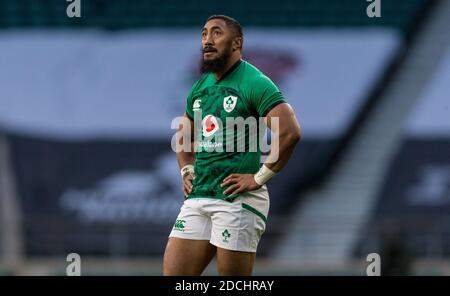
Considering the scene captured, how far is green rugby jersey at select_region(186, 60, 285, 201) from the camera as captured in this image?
6.80 m

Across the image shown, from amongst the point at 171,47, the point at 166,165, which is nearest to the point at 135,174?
the point at 166,165

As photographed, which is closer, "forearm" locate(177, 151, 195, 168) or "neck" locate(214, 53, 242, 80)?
"neck" locate(214, 53, 242, 80)

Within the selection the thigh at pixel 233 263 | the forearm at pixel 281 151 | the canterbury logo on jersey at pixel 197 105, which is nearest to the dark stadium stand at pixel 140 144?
the canterbury logo on jersey at pixel 197 105

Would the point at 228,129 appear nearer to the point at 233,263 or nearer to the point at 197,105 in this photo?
the point at 197,105

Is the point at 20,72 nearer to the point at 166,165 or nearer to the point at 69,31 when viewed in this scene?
the point at 69,31

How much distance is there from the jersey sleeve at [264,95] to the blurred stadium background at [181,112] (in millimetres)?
14100

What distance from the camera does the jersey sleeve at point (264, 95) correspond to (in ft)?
21.9

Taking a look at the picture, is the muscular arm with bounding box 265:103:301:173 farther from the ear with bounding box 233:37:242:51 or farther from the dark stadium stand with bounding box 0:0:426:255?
the dark stadium stand with bounding box 0:0:426:255

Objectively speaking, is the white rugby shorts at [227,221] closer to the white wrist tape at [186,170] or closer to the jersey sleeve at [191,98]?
the white wrist tape at [186,170]

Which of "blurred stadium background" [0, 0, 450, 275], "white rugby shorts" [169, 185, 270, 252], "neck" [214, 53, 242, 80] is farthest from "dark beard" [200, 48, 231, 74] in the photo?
"blurred stadium background" [0, 0, 450, 275]

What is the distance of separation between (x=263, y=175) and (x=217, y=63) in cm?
81

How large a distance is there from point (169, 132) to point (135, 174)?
1.23m

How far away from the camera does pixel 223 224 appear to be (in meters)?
6.81
